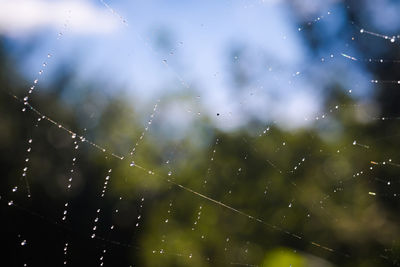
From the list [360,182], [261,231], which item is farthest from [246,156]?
[360,182]

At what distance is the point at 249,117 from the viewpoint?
22.0ft

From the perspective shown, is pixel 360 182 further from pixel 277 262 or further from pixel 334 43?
pixel 277 262

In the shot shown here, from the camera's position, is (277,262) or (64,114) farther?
(64,114)

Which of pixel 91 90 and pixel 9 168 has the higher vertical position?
pixel 91 90

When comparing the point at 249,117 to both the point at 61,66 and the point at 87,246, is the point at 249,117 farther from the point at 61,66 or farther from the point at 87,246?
the point at 87,246

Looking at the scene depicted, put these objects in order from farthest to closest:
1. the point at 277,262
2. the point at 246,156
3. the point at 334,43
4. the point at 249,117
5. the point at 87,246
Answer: the point at 246,156
the point at 87,246
the point at 249,117
the point at 334,43
the point at 277,262

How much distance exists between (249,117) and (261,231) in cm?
244

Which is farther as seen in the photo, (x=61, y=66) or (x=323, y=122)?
(x=323, y=122)

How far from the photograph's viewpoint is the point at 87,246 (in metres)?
7.13

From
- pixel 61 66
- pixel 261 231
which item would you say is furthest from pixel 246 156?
Answer: pixel 61 66

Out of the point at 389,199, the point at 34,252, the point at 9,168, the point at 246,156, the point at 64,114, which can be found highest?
the point at 246,156

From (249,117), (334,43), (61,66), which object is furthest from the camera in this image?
(249,117)

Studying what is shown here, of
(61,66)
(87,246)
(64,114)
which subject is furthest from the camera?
(64,114)

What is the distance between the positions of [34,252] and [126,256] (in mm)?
1768
